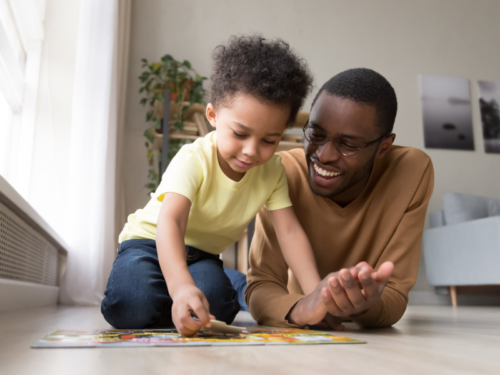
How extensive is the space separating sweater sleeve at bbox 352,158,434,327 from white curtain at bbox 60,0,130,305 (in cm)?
174

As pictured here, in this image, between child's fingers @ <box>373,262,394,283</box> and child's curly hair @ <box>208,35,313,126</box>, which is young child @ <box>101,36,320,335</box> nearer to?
child's curly hair @ <box>208,35,313,126</box>

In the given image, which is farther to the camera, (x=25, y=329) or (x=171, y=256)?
(x=25, y=329)

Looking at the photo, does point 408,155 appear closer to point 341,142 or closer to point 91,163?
point 341,142

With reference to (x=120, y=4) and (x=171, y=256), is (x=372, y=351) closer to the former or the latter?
(x=171, y=256)

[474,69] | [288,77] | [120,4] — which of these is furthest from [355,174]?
[474,69]

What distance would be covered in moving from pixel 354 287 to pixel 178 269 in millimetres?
332

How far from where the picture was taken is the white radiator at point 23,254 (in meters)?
1.61

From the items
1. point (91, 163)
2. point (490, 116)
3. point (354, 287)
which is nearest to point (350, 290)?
point (354, 287)

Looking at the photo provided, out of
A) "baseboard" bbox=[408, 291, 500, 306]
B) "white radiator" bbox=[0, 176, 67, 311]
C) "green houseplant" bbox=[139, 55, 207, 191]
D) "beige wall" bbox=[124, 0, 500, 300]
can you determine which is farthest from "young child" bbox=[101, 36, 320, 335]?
"baseboard" bbox=[408, 291, 500, 306]

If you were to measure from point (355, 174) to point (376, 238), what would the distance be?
0.20 m

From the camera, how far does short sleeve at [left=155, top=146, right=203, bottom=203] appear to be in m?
1.02

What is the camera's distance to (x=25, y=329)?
1.05m

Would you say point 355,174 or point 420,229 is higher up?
point 355,174

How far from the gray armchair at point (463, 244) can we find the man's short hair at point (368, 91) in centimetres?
244
